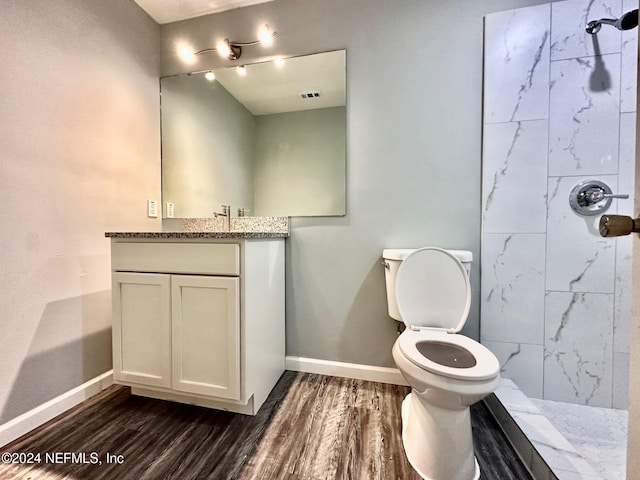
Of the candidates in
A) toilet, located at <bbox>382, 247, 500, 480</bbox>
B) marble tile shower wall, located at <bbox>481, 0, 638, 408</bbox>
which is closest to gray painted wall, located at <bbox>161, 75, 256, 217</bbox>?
toilet, located at <bbox>382, 247, 500, 480</bbox>

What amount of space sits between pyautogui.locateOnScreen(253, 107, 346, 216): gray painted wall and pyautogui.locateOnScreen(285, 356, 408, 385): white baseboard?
2.99ft

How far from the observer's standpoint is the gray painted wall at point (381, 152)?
1.49 m

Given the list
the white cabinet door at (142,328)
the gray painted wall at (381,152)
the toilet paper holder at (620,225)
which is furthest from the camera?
the gray painted wall at (381,152)

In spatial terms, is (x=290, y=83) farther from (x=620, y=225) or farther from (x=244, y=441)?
(x=244, y=441)

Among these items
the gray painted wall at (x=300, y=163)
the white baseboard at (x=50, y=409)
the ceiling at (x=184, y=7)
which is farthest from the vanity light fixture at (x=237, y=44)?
the white baseboard at (x=50, y=409)

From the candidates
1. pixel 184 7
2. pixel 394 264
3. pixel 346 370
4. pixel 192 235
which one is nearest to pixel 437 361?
pixel 394 264

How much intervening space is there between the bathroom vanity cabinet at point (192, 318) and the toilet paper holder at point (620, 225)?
43.3 inches

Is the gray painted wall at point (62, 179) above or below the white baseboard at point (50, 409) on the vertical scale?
above

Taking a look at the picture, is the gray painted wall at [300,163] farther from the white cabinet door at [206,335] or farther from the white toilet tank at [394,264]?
the white cabinet door at [206,335]

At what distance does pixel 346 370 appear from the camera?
165 centimetres

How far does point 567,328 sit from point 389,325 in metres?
0.87

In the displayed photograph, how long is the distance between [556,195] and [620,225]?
113 cm

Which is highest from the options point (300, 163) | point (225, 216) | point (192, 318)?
point (300, 163)

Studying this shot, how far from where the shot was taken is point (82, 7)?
1.40 m
